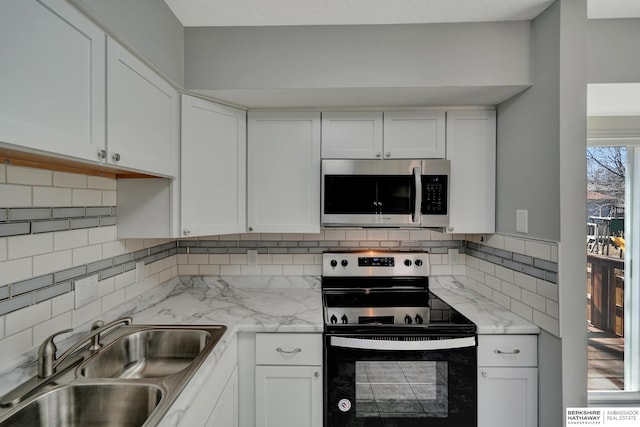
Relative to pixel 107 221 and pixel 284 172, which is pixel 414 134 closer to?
pixel 284 172

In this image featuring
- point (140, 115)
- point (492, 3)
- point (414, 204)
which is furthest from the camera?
point (414, 204)

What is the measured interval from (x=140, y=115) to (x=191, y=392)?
1.08m

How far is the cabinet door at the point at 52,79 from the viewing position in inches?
27.6

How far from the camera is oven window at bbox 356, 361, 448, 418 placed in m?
1.50

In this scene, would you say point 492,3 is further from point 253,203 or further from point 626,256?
point 626,256

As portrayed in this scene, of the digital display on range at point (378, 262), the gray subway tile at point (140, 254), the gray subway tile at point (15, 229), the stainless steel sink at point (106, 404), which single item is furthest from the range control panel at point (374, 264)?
the gray subway tile at point (15, 229)

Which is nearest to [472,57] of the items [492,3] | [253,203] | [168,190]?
[492,3]

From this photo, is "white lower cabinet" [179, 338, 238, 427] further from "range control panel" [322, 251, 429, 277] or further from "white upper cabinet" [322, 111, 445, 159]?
"white upper cabinet" [322, 111, 445, 159]

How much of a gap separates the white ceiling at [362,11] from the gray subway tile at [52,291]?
1344mm

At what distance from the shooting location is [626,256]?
213 cm

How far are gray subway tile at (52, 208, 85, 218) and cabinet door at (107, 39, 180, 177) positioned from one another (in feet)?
1.08

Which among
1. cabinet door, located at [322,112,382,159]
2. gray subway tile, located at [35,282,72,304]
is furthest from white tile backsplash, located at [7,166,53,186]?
cabinet door, located at [322,112,382,159]

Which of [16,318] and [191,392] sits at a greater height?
[16,318]

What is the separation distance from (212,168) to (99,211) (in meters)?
0.58
